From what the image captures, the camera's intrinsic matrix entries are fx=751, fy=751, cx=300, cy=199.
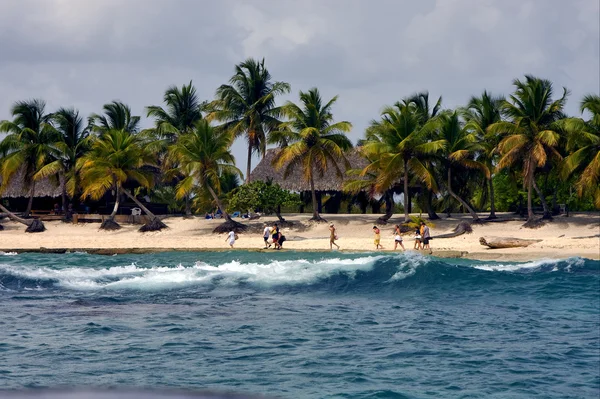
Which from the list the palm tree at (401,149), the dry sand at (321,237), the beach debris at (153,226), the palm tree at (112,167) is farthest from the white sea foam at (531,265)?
the palm tree at (112,167)

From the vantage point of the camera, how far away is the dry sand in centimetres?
2892

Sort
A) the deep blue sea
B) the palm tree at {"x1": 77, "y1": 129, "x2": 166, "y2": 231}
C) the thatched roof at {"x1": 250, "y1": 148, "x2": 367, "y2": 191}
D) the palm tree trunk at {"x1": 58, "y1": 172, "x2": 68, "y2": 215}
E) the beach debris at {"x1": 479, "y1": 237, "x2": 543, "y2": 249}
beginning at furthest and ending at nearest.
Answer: the thatched roof at {"x1": 250, "y1": 148, "x2": 367, "y2": 191}, the palm tree trunk at {"x1": 58, "y1": 172, "x2": 68, "y2": 215}, the palm tree at {"x1": 77, "y1": 129, "x2": 166, "y2": 231}, the beach debris at {"x1": 479, "y1": 237, "x2": 543, "y2": 249}, the deep blue sea

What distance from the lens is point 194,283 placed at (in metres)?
20.6

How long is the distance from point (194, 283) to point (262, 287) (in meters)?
1.95

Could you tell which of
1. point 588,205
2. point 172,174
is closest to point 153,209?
point 172,174

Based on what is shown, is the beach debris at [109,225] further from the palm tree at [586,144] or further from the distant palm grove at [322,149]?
the palm tree at [586,144]

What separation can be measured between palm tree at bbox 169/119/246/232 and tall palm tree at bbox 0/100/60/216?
799 cm

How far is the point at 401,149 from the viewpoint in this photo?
119 feet

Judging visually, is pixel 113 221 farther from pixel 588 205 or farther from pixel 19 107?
pixel 588 205

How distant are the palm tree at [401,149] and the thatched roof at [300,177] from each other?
5.03m

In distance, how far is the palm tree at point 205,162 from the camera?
37938 mm

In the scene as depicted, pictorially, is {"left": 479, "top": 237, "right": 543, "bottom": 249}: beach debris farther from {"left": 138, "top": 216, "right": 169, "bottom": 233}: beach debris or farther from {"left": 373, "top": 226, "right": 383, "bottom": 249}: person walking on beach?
{"left": 138, "top": 216, "right": 169, "bottom": 233}: beach debris

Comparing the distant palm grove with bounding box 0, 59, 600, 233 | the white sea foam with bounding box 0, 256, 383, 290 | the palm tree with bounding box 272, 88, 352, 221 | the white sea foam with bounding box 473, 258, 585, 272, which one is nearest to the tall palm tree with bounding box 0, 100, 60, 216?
the distant palm grove with bounding box 0, 59, 600, 233

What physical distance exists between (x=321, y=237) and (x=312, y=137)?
5382 millimetres
